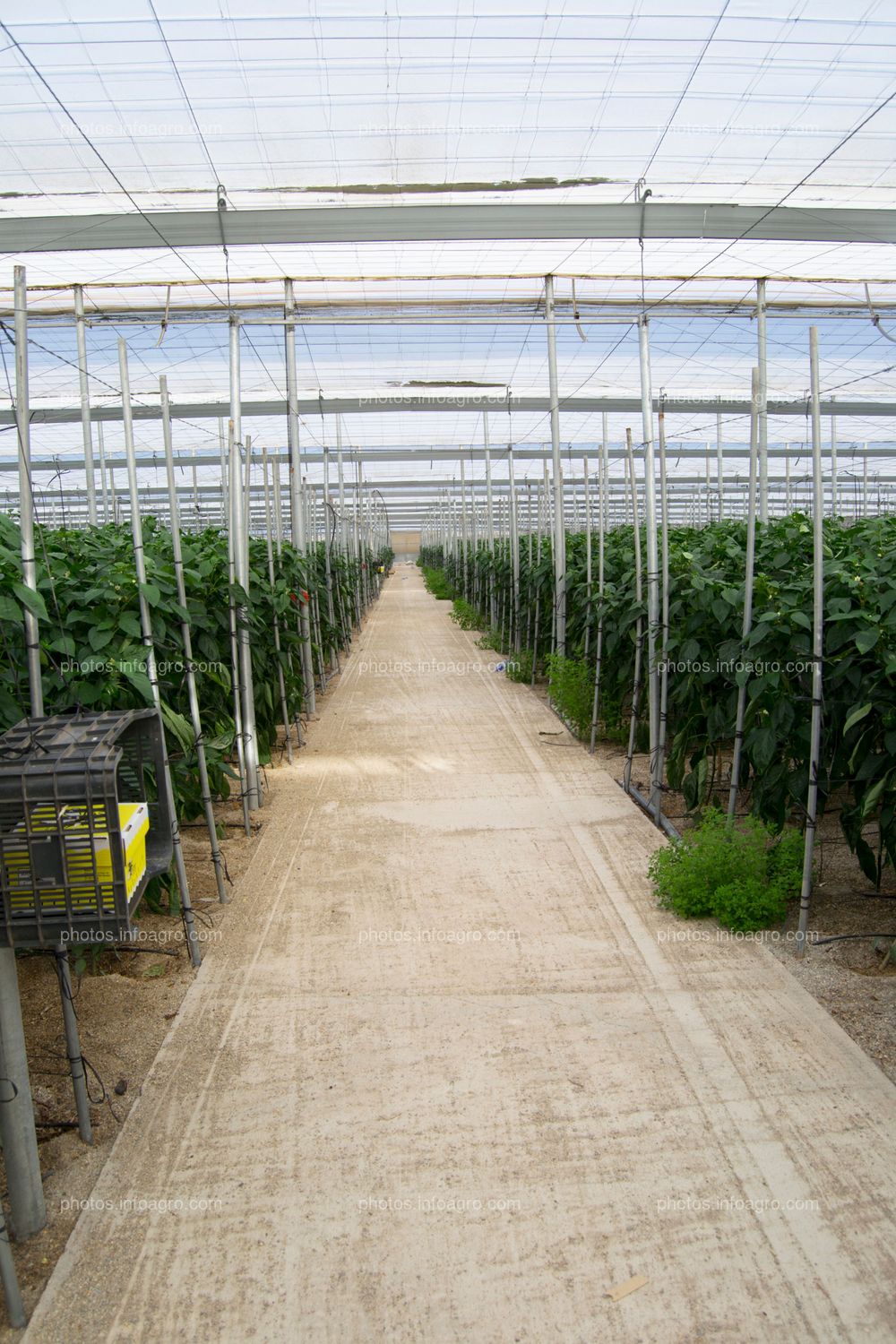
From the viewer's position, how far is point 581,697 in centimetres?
855

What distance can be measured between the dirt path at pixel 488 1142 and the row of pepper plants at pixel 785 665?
0.88m

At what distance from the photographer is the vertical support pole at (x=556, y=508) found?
1012 cm

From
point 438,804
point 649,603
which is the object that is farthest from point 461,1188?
point 649,603

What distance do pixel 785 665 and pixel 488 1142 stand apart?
2.68 m

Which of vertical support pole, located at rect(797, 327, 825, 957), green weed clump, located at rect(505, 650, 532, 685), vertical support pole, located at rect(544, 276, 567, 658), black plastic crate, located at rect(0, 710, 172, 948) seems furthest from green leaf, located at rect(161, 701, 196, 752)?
green weed clump, located at rect(505, 650, 532, 685)

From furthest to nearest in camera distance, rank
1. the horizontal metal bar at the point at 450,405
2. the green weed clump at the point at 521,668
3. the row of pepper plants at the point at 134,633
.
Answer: the horizontal metal bar at the point at 450,405, the green weed clump at the point at 521,668, the row of pepper plants at the point at 134,633

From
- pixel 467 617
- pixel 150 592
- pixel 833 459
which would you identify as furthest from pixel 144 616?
pixel 467 617

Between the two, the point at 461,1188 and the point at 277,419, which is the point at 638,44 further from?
the point at 277,419

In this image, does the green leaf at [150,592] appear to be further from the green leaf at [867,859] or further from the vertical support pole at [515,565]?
the vertical support pole at [515,565]

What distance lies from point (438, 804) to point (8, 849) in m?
4.32

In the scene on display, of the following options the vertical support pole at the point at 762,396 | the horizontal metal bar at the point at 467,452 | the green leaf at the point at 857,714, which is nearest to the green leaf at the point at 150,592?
the green leaf at the point at 857,714

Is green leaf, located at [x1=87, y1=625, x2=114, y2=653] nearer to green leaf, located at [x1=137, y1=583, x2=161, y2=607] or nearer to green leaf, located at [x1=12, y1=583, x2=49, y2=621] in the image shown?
green leaf, located at [x1=137, y1=583, x2=161, y2=607]

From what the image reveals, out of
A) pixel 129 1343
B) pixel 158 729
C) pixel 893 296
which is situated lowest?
pixel 129 1343

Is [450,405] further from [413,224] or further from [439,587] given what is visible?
[439,587]
